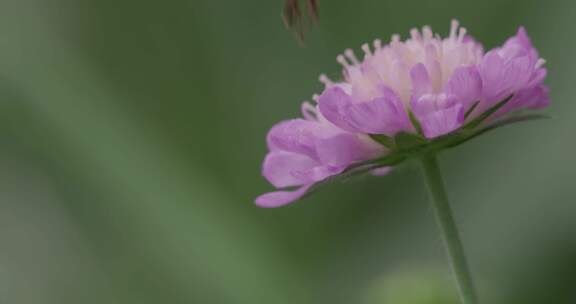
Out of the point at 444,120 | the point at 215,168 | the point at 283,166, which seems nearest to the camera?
the point at 444,120

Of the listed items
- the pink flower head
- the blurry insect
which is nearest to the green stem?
the pink flower head

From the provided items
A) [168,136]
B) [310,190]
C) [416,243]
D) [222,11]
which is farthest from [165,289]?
[310,190]

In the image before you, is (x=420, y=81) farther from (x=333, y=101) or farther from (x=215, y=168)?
(x=215, y=168)

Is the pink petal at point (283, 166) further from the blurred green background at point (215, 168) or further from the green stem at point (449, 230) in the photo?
the blurred green background at point (215, 168)

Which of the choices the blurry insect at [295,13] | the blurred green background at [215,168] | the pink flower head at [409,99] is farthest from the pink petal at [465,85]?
the blurred green background at [215,168]

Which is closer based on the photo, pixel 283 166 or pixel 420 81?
pixel 420 81

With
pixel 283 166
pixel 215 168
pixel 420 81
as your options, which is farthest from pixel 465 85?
pixel 215 168
